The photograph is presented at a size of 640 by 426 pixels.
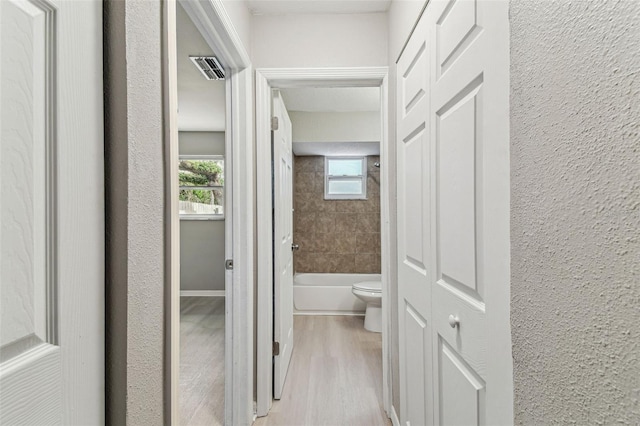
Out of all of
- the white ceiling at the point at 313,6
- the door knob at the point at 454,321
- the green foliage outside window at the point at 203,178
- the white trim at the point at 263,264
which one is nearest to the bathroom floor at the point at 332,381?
the white trim at the point at 263,264

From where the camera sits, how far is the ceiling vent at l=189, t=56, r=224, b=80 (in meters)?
2.51

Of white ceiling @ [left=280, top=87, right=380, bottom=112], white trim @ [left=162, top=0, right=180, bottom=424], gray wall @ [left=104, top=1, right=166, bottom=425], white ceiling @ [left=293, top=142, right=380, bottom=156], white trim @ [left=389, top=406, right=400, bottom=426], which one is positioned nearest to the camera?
gray wall @ [left=104, top=1, right=166, bottom=425]

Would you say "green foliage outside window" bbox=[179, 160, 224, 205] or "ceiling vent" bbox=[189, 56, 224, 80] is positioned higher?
"ceiling vent" bbox=[189, 56, 224, 80]

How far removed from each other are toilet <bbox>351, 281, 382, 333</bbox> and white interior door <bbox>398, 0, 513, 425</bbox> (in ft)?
6.07

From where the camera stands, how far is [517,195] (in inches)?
27.7

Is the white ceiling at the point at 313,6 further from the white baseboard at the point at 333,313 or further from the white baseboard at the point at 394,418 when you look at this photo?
the white baseboard at the point at 333,313

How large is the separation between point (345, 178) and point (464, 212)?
394 cm

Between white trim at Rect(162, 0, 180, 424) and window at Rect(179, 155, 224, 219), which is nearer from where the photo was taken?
white trim at Rect(162, 0, 180, 424)

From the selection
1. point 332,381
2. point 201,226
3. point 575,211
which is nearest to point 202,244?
point 201,226

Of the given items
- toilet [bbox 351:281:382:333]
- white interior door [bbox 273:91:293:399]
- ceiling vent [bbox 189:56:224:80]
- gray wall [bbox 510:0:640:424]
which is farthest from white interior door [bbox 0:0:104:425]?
toilet [bbox 351:281:382:333]

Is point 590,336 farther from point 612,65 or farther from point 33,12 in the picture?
point 33,12

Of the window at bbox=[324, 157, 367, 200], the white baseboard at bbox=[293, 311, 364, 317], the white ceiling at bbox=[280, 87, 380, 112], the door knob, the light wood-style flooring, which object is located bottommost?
the light wood-style flooring

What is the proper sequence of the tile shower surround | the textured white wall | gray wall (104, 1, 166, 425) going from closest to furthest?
gray wall (104, 1, 166, 425) < the textured white wall < the tile shower surround

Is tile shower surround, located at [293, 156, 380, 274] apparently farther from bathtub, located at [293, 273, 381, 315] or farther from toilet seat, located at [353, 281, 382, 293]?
toilet seat, located at [353, 281, 382, 293]
